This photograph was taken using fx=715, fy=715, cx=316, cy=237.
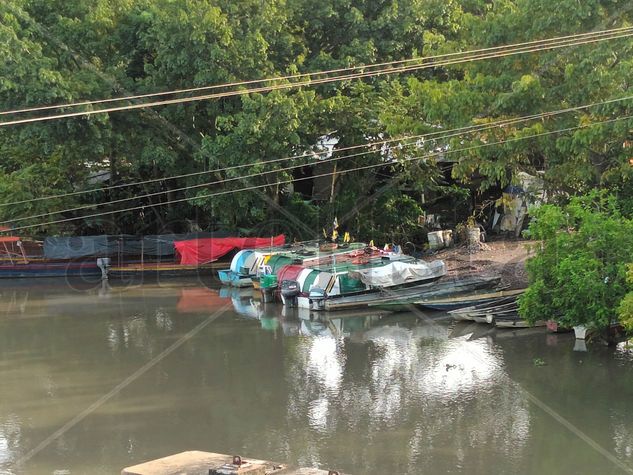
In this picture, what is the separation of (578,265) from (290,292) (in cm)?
1114

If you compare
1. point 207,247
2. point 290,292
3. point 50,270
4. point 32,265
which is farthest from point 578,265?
point 32,265

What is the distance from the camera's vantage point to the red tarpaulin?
35250mm

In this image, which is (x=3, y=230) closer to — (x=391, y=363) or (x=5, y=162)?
(x=5, y=162)

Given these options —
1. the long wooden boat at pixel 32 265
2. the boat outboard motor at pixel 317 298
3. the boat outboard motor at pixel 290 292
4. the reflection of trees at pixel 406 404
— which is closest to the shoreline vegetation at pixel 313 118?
the long wooden boat at pixel 32 265

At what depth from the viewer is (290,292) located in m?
25.9

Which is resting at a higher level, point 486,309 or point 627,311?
point 627,311

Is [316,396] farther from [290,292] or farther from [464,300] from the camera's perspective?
[290,292]

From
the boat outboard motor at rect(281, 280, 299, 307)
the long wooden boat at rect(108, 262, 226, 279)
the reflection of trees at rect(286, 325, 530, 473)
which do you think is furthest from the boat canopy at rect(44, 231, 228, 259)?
the reflection of trees at rect(286, 325, 530, 473)

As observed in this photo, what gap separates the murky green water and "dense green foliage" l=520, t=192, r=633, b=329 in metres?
1.17

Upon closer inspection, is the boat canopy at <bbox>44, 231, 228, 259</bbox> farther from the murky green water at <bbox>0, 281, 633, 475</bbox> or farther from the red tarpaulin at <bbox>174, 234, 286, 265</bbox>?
the murky green water at <bbox>0, 281, 633, 475</bbox>

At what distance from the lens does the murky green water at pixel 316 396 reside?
12.3 m

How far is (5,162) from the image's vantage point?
40531 mm

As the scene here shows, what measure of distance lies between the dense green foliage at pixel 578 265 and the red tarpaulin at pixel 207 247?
17996 mm

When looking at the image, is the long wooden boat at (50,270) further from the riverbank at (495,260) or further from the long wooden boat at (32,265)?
the riverbank at (495,260)
